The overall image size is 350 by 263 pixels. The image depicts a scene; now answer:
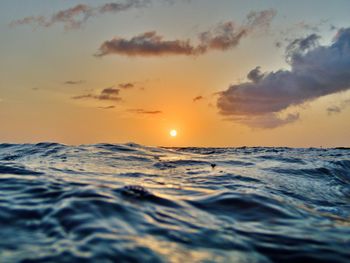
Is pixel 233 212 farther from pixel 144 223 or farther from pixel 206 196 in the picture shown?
pixel 144 223

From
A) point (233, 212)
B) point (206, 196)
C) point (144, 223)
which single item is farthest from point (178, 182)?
point (144, 223)

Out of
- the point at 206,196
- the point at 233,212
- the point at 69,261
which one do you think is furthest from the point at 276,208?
the point at 69,261

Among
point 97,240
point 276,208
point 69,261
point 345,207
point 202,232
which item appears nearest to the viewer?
point 69,261

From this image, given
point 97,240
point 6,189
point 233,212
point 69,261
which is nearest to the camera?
point 69,261

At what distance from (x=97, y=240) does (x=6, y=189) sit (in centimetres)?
403

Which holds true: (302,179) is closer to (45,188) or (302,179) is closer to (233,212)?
(233,212)

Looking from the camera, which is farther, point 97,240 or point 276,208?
point 276,208

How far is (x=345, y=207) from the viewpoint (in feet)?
24.9

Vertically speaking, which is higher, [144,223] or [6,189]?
[6,189]

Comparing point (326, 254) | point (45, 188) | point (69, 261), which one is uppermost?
point (45, 188)

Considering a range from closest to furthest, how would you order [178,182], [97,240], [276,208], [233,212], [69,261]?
[69,261]
[97,240]
[233,212]
[276,208]
[178,182]

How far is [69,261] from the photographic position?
11.3ft

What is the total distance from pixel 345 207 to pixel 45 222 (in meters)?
6.76

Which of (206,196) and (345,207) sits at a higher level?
(206,196)
